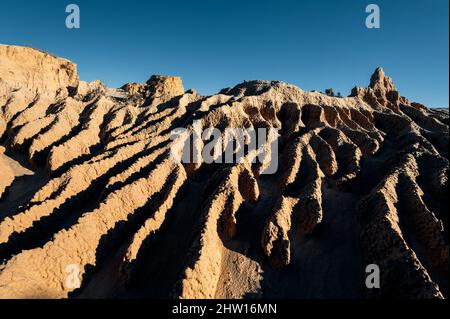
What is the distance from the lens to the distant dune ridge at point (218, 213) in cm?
1530

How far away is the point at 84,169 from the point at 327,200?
2086 centimetres

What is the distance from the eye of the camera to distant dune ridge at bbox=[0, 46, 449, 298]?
50.2ft

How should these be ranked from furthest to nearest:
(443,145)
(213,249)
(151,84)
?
(151,84) < (443,145) < (213,249)

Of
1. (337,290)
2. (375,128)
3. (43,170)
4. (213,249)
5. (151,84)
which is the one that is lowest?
(337,290)

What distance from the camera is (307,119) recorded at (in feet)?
121

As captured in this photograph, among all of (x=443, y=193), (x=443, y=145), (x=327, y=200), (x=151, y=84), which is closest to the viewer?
(x=443, y=193)

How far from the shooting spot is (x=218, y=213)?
19.1 metres

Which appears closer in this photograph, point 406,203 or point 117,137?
point 406,203

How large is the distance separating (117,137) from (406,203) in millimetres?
27925

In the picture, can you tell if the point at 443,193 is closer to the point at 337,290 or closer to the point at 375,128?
the point at 337,290
